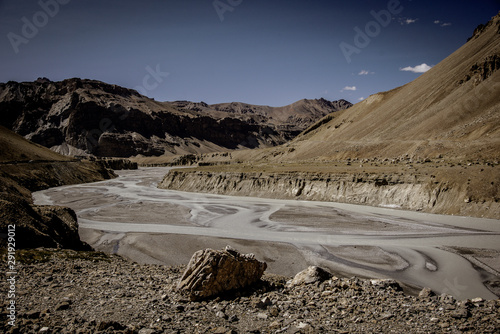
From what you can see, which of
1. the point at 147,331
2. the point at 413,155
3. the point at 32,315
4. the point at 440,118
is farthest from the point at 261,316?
the point at 440,118

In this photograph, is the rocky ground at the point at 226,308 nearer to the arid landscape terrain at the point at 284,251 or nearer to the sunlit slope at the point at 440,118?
the arid landscape terrain at the point at 284,251

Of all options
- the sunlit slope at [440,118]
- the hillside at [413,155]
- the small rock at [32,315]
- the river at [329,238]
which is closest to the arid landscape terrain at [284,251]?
the small rock at [32,315]

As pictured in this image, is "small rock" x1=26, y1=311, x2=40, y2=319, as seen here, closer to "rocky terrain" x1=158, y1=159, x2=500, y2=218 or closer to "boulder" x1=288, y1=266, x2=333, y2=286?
"boulder" x1=288, y1=266, x2=333, y2=286

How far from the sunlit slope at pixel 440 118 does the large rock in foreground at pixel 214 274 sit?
44589mm

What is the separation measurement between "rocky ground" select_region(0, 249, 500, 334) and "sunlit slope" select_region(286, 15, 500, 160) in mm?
42217

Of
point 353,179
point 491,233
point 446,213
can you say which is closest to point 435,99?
point 353,179

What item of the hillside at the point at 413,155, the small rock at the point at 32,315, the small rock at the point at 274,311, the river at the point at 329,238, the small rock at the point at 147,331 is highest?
the hillside at the point at 413,155

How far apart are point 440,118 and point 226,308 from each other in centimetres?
7442

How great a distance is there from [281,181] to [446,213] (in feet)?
75.6

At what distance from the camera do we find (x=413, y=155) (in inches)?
2167

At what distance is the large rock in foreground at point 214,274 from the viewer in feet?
28.6

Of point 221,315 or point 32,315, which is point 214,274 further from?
point 32,315

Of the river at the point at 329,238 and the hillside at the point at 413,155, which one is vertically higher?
the hillside at the point at 413,155

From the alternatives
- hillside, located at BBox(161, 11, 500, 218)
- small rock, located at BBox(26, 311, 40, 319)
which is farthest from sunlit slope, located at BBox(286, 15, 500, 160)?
small rock, located at BBox(26, 311, 40, 319)
